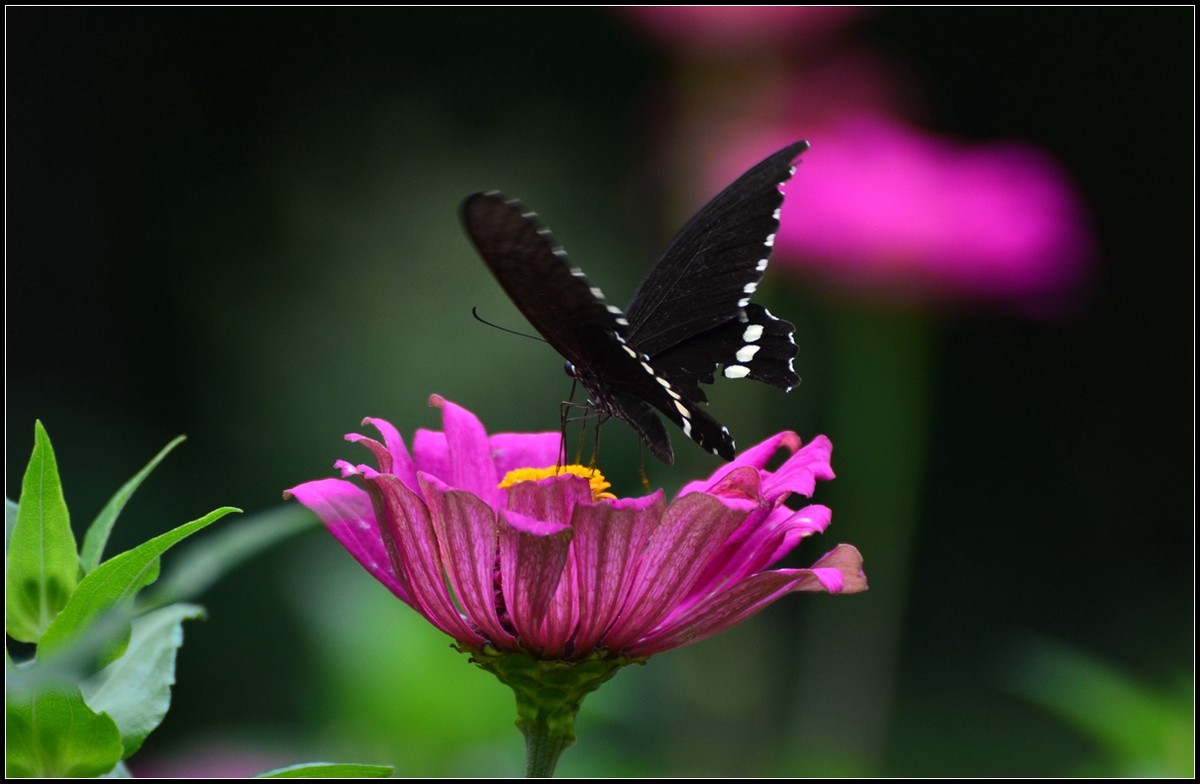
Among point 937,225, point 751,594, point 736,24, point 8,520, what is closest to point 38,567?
point 8,520

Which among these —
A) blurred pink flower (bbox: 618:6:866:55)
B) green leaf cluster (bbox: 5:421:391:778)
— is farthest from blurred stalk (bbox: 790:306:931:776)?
→ green leaf cluster (bbox: 5:421:391:778)

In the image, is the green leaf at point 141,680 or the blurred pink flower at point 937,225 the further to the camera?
the blurred pink flower at point 937,225

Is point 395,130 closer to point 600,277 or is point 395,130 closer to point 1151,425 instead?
point 600,277

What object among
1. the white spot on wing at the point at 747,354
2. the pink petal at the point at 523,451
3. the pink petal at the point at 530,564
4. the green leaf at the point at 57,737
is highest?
the white spot on wing at the point at 747,354

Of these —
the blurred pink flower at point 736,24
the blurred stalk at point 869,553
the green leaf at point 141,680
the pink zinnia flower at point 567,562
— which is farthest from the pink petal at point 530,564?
the blurred pink flower at point 736,24

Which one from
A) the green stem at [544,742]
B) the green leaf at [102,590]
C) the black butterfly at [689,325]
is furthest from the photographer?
the black butterfly at [689,325]

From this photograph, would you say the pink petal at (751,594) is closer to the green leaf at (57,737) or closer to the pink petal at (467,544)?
the pink petal at (467,544)
